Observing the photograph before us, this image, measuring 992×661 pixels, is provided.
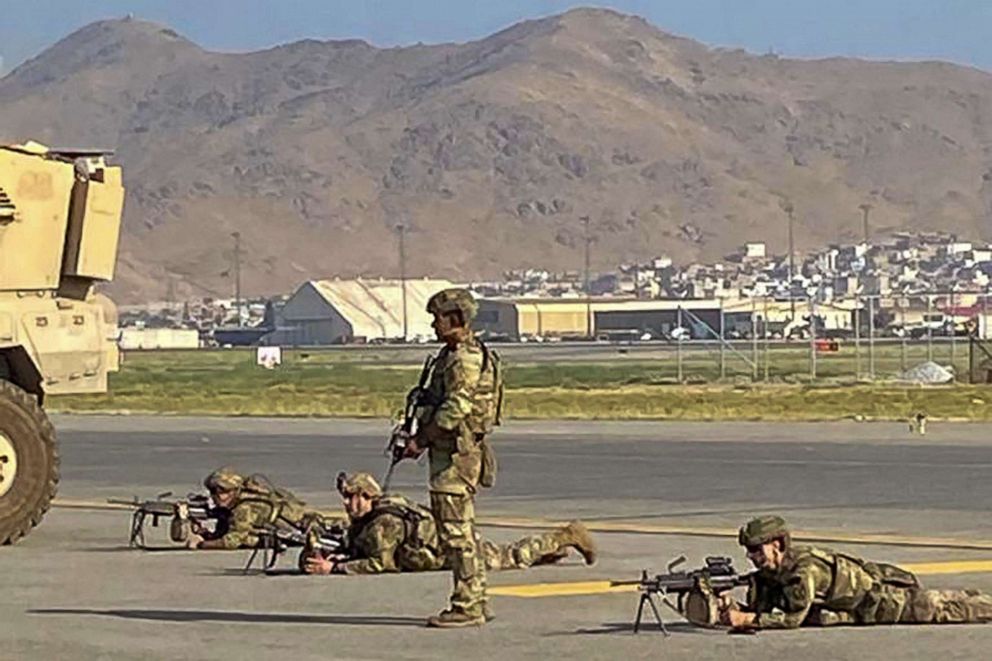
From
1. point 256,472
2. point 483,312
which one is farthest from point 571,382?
point 483,312

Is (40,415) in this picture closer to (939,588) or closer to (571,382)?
(939,588)

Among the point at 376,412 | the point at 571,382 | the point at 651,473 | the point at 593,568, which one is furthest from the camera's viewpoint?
the point at 571,382

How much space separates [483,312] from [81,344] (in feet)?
545

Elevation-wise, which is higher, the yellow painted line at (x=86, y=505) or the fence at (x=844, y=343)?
the fence at (x=844, y=343)

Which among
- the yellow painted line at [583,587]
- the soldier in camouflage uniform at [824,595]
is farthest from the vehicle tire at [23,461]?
the soldier in camouflage uniform at [824,595]

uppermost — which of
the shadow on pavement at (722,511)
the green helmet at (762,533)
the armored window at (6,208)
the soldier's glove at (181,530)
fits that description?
the armored window at (6,208)

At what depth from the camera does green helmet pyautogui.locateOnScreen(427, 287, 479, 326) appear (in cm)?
1321

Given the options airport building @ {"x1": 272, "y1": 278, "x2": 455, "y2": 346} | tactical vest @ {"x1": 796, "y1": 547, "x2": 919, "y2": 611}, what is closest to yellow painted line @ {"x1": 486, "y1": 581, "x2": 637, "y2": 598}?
tactical vest @ {"x1": 796, "y1": 547, "x2": 919, "y2": 611}

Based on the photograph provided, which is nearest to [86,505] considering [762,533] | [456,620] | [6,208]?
[6,208]

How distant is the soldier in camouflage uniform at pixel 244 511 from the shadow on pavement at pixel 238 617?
2809mm

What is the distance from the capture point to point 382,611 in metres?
14.5

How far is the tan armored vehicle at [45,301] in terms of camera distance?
61.6ft

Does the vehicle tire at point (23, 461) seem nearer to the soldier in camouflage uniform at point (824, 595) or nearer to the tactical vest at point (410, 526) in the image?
the tactical vest at point (410, 526)

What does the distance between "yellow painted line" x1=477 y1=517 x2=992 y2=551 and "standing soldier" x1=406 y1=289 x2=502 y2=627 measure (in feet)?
20.5
